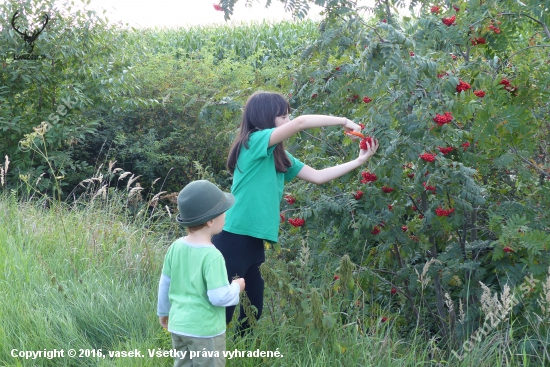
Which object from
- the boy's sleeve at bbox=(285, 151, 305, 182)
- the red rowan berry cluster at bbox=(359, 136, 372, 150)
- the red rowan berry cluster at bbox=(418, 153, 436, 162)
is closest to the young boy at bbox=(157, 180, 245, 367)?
the boy's sleeve at bbox=(285, 151, 305, 182)

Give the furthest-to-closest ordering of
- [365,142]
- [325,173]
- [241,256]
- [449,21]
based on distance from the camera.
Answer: [449,21] → [325,173] → [365,142] → [241,256]

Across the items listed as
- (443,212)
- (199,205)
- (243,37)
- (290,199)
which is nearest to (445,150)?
(443,212)

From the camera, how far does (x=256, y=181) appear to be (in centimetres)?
331

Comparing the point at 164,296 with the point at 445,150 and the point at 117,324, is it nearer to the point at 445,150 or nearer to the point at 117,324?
the point at 117,324

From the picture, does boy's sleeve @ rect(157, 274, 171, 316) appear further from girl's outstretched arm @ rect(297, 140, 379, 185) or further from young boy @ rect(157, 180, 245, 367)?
girl's outstretched arm @ rect(297, 140, 379, 185)

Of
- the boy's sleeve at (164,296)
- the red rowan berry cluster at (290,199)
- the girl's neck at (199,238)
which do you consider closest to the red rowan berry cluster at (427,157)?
the red rowan berry cluster at (290,199)

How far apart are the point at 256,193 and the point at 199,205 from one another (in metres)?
0.67

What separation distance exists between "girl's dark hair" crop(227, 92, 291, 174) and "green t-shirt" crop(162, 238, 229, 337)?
2.81ft

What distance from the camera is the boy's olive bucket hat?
2658 mm

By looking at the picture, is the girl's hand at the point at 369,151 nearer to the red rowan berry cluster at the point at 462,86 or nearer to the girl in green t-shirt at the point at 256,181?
the girl in green t-shirt at the point at 256,181

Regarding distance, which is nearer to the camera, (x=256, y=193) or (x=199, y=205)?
(x=199, y=205)

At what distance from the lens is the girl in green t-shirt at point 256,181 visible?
10.7ft

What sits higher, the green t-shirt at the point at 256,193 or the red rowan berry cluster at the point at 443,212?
the green t-shirt at the point at 256,193

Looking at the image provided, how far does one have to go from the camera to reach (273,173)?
3.37 m
